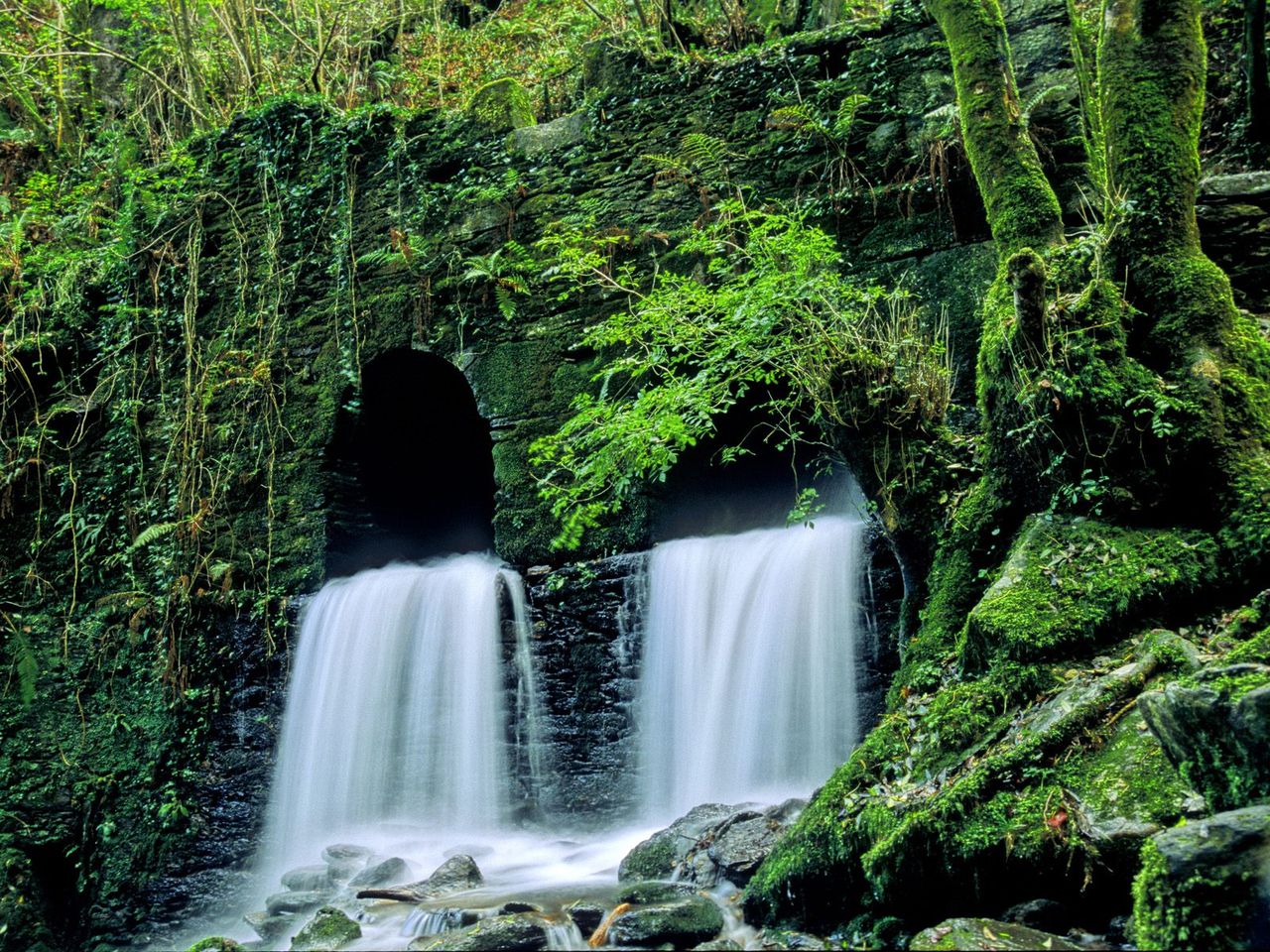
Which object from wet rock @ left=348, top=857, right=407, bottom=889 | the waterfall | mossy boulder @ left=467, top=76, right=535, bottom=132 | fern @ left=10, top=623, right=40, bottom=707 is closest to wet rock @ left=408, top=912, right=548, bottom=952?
wet rock @ left=348, top=857, right=407, bottom=889

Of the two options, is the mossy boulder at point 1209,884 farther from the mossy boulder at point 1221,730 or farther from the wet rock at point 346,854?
the wet rock at point 346,854

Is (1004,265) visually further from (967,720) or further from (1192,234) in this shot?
(967,720)

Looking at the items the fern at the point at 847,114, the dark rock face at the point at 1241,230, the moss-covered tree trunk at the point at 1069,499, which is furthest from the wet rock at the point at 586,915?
the fern at the point at 847,114

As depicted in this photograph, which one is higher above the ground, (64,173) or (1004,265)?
(64,173)

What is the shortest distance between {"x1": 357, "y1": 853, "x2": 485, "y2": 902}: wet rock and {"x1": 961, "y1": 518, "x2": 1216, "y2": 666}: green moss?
3.18m

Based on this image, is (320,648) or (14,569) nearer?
(320,648)

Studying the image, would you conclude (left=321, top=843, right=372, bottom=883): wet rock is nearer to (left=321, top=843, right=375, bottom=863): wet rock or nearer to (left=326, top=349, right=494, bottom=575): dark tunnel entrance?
(left=321, top=843, right=375, bottom=863): wet rock

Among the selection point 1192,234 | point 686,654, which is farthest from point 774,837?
point 1192,234

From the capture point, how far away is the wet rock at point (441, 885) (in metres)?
5.31

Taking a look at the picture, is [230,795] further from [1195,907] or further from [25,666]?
[1195,907]

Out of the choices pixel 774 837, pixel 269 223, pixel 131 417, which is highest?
pixel 269 223

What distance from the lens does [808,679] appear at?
230 inches

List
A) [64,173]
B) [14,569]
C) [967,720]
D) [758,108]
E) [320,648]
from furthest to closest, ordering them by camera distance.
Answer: [64,173], [14,569], [320,648], [758,108], [967,720]

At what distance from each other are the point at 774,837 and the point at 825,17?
7204 millimetres
